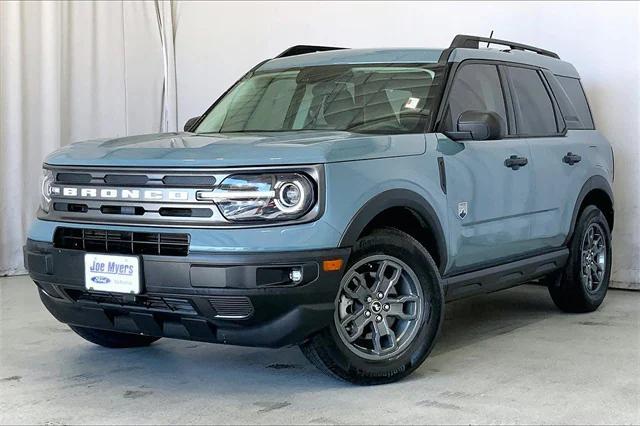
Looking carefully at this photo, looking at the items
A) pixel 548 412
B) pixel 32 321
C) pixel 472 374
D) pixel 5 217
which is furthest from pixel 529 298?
pixel 5 217

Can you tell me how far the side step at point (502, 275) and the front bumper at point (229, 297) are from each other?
103 cm

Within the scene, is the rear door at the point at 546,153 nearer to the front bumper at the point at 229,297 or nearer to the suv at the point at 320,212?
the suv at the point at 320,212

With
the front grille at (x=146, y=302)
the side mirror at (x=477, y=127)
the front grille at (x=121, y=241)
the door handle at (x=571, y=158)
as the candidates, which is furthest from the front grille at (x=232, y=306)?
the door handle at (x=571, y=158)

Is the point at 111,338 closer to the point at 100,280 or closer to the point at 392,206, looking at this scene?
the point at 100,280

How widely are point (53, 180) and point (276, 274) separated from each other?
1289mm

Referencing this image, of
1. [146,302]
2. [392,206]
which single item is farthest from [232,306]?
[392,206]

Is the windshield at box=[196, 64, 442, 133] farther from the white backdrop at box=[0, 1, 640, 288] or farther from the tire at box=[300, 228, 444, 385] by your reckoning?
the white backdrop at box=[0, 1, 640, 288]

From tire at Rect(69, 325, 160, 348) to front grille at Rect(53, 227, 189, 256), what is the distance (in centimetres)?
89

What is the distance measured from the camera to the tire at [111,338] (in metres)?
4.93

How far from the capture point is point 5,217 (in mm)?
8062

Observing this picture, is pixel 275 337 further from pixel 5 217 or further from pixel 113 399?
pixel 5 217

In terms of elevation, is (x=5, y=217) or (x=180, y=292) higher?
(x=180, y=292)

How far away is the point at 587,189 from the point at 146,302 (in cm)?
321

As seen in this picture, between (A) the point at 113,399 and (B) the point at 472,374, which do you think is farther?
(B) the point at 472,374
